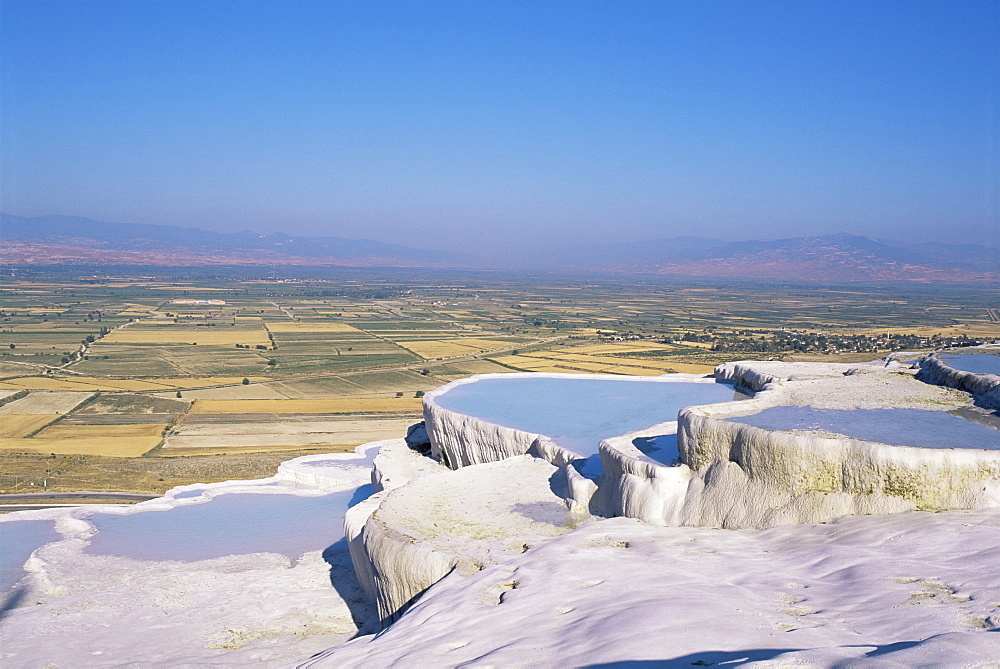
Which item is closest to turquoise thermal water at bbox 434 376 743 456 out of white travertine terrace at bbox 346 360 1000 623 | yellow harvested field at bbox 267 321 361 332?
white travertine terrace at bbox 346 360 1000 623

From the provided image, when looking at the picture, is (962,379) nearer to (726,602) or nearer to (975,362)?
(975,362)

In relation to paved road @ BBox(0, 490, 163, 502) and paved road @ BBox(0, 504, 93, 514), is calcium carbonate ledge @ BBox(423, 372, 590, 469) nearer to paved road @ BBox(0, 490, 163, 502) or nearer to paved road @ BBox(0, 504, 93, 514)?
paved road @ BBox(0, 490, 163, 502)

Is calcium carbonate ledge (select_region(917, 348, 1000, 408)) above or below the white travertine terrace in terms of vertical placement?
above

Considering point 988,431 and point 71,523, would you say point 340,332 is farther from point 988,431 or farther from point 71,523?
point 988,431

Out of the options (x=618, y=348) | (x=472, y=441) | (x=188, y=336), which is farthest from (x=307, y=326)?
(x=472, y=441)

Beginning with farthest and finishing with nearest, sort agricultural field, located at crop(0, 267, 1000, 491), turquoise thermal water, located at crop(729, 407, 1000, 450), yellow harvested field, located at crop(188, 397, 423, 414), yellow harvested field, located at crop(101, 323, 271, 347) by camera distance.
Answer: yellow harvested field, located at crop(101, 323, 271, 347)
yellow harvested field, located at crop(188, 397, 423, 414)
agricultural field, located at crop(0, 267, 1000, 491)
turquoise thermal water, located at crop(729, 407, 1000, 450)

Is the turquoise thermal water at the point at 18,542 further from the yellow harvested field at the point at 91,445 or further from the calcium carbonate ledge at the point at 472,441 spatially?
the yellow harvested field at the point at 91,445
